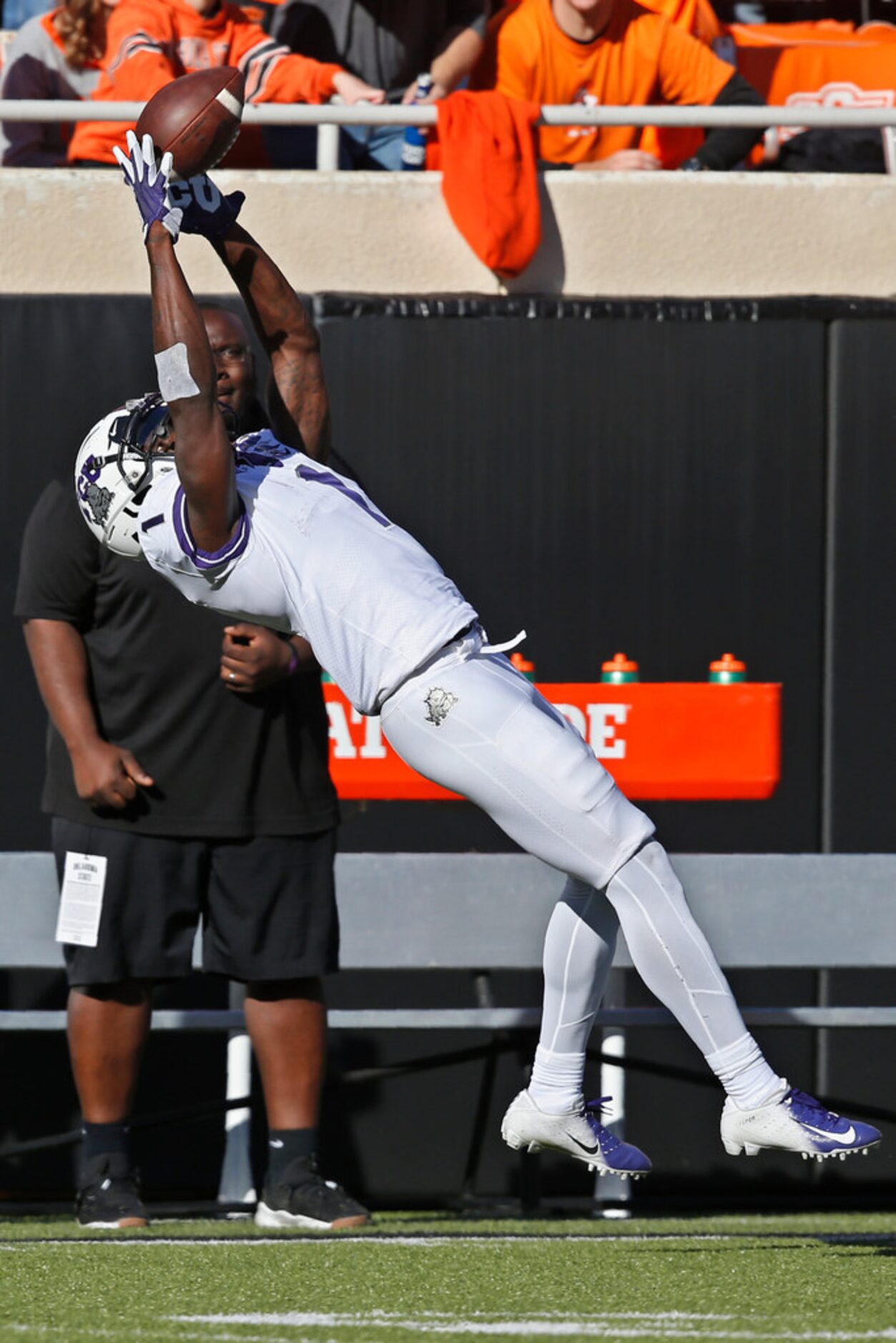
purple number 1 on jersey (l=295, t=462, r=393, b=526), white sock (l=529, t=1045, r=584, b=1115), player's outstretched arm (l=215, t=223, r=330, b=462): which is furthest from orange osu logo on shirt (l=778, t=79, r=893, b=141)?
white sock (l=529, t=1045, r=584, b=1115)

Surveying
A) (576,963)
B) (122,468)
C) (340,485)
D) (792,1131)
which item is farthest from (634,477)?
(792,1131)

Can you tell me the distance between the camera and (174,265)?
12.3 feet

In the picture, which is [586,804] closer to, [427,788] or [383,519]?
[383,519]

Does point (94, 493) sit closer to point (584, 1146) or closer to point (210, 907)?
point (210, 907)

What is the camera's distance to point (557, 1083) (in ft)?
12.7

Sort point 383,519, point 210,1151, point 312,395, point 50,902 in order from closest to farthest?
point 383,519, point 312,395, point 50,902, point 210,1151

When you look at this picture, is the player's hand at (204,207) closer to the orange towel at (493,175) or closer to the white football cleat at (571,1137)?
the white football cleat at (571,1137)

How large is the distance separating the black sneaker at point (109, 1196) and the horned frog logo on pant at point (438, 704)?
1750 mm

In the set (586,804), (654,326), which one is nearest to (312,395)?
(586,804)

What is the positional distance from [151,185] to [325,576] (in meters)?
0.82

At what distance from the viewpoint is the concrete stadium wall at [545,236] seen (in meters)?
6.06

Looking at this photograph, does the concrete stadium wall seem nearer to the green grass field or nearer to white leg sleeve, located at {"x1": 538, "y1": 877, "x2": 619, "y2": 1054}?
white leg sleeve, located at {"x1": 538, "y1": 877, "x2": 619, "y2": 1054}

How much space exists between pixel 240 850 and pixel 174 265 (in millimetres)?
1733

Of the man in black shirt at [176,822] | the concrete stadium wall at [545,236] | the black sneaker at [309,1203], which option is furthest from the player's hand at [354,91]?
the black sneaker at [309,1203]
